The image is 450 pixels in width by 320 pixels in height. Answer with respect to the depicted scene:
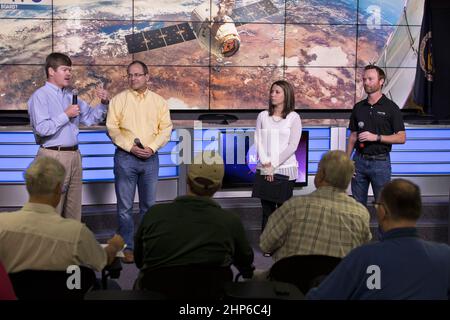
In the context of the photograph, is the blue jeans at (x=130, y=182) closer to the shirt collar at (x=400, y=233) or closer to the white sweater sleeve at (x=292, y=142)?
the white sweater sleeve at (x=292, y=142)

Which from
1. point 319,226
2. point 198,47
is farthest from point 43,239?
point 198,47

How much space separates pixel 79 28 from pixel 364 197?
4306mm

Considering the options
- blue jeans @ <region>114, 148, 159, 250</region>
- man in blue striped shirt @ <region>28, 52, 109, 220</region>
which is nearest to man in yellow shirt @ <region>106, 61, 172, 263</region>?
blue jeans @ <region>114, 148, 159, 250</region>

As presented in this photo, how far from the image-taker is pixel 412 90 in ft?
29.6

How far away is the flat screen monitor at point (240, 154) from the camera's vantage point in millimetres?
6465

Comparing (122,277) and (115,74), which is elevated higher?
(115,74)

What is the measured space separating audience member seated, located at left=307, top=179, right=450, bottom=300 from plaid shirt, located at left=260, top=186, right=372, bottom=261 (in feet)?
2.32

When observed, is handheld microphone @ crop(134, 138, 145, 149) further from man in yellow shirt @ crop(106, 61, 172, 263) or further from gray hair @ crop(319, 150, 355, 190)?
gray hair @ crop(319, 150, 355, 190)

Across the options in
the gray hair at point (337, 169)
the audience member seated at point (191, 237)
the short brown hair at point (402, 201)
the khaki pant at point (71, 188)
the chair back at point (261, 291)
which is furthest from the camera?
the khaki pant at point (71, 188)

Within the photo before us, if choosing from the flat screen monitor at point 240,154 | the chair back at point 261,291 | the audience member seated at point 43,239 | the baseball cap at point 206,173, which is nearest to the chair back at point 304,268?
the chair back at point 261,291

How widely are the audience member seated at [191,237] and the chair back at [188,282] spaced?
0.04m

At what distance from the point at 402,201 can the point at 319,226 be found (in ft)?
2.35
